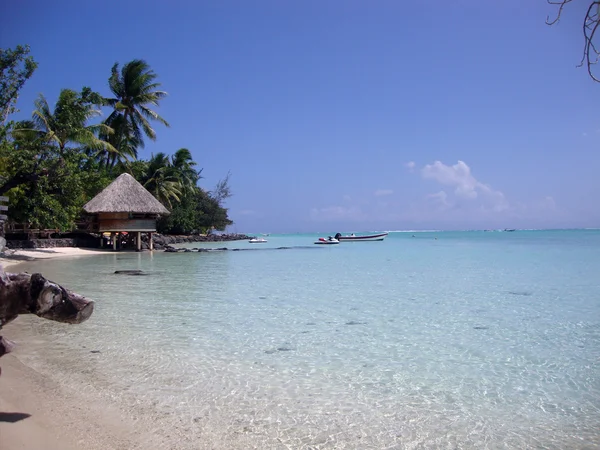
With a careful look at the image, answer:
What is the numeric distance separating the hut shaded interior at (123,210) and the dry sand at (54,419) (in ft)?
63.7

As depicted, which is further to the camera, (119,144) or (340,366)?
(119,144)

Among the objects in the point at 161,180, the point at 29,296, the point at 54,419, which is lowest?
the point at 54,419

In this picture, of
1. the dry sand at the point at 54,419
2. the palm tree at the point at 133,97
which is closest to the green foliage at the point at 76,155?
the palm tree at the point at 133,97

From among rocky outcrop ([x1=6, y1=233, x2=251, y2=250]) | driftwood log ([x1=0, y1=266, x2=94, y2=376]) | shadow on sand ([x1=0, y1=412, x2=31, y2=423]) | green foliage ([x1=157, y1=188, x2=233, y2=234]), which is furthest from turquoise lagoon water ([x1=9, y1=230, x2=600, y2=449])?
green foliage ([x1=157, y1=188, x2=233, y2=234])

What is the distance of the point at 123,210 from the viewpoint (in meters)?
21.8

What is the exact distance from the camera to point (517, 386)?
153 inches

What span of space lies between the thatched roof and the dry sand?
19293mm

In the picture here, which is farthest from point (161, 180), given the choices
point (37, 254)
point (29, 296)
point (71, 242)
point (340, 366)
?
point (29, 296)

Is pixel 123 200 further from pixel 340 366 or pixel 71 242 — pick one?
pixel 340 366

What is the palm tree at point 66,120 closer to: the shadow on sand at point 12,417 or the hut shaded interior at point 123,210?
the hut shaded interior at point 123,210

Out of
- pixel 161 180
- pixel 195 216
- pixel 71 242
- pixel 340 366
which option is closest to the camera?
pixel 340 366

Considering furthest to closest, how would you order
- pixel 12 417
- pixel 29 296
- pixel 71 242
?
pixel 71 242 < pixel 12 417 < pixel 29 296

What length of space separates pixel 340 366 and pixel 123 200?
20.3 meters

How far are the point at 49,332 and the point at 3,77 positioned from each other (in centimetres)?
1032
